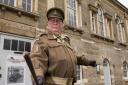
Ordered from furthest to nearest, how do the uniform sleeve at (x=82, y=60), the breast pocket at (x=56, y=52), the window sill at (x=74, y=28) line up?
the window sill at (x=74, y=28)
the uniform sleeve at (x=82, y=60)
the breast pocket at (x=56, y=52)

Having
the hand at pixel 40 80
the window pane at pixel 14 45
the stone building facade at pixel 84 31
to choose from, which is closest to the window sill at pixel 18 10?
the stone building facade at pixel 84 31

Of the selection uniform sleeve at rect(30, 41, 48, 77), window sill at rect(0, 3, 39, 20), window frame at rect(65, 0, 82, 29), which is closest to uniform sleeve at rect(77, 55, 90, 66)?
uniform sleeve at rect(30, 41, 48, 77)

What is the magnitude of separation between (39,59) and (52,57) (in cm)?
18

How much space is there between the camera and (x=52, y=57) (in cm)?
212

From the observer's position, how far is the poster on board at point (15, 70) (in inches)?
257

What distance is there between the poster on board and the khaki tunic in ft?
15.6

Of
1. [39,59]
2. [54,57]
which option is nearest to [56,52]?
[54,57]

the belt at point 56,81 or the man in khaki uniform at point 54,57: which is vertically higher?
the man in khaki uniform at point 54,57

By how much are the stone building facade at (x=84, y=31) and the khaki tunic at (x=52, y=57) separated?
184 inches

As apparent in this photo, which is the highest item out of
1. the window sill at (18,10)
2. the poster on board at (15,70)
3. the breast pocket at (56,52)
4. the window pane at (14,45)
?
the window sill at (18,10)

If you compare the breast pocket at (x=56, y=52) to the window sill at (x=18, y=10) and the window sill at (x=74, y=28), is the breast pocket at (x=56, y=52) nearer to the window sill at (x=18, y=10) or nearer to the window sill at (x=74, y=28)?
the window sill at (x=18, y=10)

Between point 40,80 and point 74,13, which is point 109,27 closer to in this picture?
point 74,13

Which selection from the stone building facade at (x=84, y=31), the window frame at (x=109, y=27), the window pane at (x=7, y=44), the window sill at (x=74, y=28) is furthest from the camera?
the window frame at (x=109, y=27)

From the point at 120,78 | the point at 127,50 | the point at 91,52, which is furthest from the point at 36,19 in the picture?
the point at 127,50
